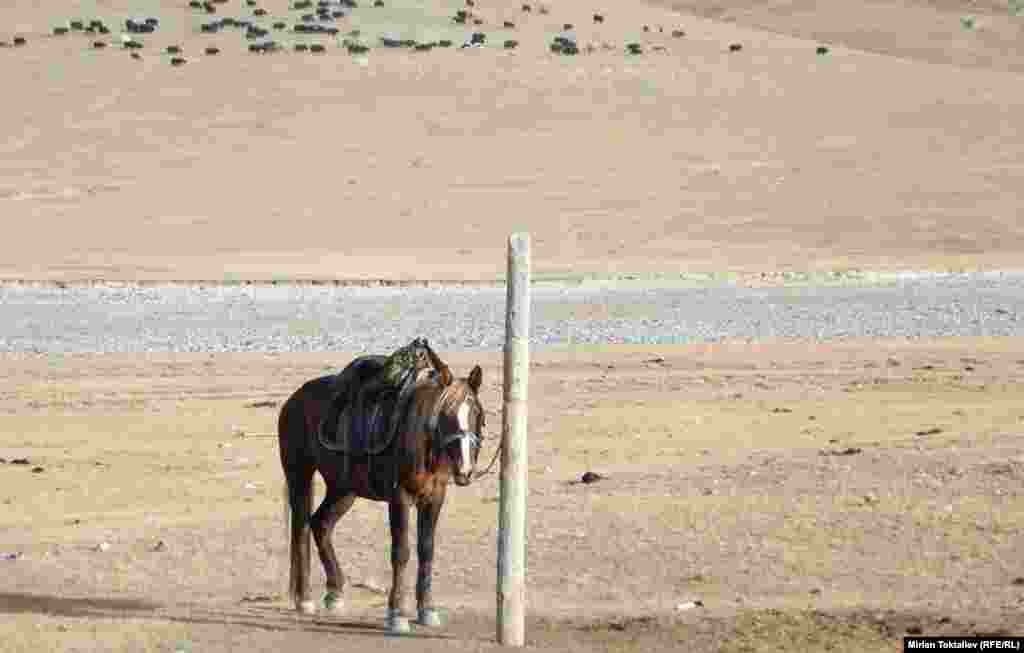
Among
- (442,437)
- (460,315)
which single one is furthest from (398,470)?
(460,315)

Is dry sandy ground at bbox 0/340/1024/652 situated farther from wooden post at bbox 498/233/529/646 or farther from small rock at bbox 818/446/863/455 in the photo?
wooden post at bbox 498/233/529/646

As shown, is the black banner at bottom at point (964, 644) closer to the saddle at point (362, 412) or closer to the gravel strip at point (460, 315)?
the saddle at point (362, 412)

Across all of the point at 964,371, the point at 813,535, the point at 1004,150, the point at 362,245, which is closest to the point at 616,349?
the point at 964,371

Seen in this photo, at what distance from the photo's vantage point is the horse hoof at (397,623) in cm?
1130

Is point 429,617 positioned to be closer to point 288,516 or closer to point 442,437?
point 442,437

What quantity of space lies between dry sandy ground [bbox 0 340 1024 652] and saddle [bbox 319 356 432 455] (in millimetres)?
1058

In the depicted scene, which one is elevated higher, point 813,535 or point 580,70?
point 580,70

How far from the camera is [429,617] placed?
11.4 meters

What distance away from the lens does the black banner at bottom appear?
35.0 ft

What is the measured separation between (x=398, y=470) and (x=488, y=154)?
1809 inches

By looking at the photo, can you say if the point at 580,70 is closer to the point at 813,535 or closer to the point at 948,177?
the point at 948,177

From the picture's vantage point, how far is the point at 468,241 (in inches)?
1761

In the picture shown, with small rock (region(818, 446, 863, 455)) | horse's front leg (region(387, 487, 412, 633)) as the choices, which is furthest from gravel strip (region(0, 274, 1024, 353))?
horse's front leg (region(387, 487, 412, 633))

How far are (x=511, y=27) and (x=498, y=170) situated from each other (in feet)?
69.2
